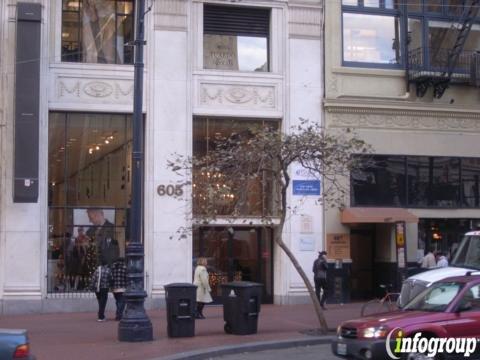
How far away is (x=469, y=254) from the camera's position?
18.1 m

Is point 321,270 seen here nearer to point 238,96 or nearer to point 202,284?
point 202,284

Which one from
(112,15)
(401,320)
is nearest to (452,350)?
(401,320)

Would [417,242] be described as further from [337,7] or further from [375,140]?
[337,7]

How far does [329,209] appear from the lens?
2598 centimetres

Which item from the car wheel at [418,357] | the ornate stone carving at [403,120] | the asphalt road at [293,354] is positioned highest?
the ornate stone carving at [403,120]

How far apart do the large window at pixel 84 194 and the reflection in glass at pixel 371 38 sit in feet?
27.8

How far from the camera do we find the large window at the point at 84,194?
78.9ft

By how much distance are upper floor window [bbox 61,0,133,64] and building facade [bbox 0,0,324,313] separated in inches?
1.3

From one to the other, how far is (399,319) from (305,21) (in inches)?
626

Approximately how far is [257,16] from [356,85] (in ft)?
13.5

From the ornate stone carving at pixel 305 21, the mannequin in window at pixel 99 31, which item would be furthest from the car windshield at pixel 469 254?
the mannequin in window at pixel 99 31

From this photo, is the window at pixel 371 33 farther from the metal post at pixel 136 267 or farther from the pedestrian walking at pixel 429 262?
the metal post at pixel 136 267

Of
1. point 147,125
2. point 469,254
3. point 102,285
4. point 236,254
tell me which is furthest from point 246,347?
point 147,125

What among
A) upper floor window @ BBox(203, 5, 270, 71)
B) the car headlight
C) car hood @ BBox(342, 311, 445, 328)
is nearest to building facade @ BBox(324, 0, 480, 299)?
upper floor window @ BBox(203, 5, 270, 71)
